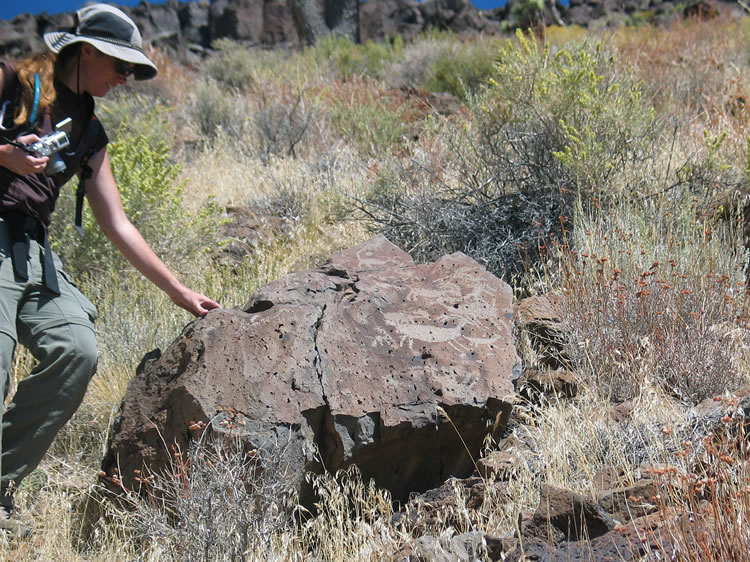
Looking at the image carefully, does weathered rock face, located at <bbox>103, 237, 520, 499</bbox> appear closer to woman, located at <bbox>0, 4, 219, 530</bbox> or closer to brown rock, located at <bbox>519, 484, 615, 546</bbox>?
woman, located at <bbox>0, 4, 219, 530</bbox>

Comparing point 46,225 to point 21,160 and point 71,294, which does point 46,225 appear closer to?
point 71,294

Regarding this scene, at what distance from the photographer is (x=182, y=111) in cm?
1175

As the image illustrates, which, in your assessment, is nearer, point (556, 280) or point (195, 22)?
point (556, 280)

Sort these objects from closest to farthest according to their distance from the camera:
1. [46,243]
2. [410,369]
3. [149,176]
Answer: [46,243] < [410,369] < [149,176]

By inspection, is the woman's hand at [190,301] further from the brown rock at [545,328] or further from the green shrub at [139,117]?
the green shrub at [139,117]

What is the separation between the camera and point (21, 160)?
2.69 m

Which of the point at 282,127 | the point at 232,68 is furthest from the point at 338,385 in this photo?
the point at 232,68

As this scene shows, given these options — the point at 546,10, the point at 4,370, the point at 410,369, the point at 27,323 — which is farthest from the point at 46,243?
the point at 546,10

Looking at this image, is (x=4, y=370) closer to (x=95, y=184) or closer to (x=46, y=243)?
(x=46, y=243)

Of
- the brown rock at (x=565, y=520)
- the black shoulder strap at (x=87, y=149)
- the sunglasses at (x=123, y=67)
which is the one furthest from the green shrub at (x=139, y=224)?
the brown rock at (x=565, y=520)

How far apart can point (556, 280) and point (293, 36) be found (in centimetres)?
3005

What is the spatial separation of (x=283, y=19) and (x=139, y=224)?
3032 centimetres

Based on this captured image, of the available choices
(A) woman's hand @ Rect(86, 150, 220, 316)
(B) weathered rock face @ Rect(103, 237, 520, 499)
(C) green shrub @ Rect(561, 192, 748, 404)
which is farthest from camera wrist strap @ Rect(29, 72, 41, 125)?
(C) green shrub @ Rect(561, 192, 748, 404)

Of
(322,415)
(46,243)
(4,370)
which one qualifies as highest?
(46,243)
